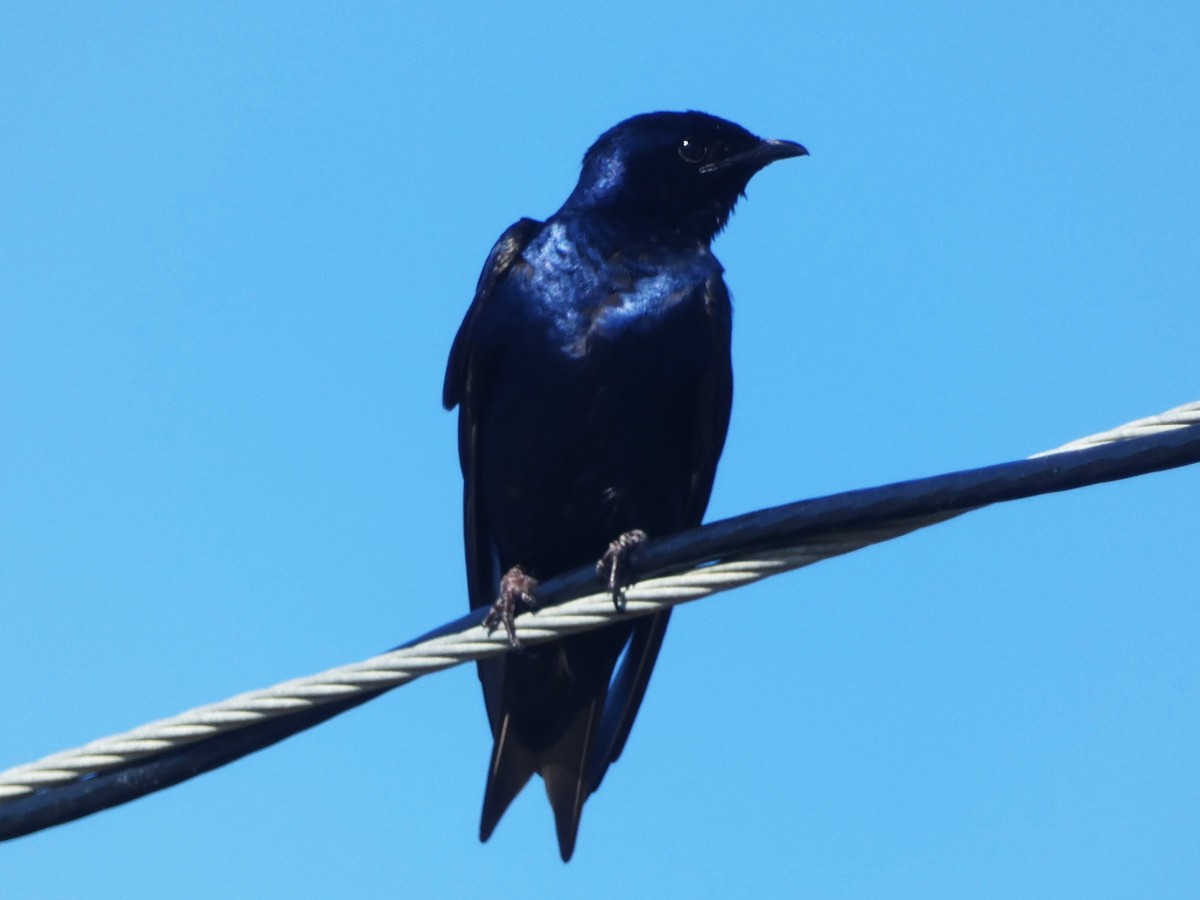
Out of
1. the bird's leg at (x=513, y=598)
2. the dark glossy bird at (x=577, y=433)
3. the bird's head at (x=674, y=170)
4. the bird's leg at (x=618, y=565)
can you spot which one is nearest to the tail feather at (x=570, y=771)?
the dark glossy bird at (x=577, y=433)

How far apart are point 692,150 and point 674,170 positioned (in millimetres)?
160

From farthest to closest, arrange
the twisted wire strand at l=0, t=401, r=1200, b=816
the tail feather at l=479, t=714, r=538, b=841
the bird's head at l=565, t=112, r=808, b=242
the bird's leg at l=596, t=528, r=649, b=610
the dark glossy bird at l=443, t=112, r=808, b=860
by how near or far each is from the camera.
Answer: the bird's head at l=565, t=112, r=808, b=242
the dark glossy bird at l=443, t=112, r=808, b=860
the tail feather at l=479, t=714, r=538, b=841
the bird's leg at l=596, t=528, r=649, b=610
the twisted wire strand at l=0, t=401, r=1200, b=816

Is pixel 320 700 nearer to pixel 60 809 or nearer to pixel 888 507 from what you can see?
pixel 60 809

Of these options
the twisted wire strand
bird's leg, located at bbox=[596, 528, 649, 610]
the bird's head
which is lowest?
the twisted wire strand

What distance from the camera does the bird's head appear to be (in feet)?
20.8

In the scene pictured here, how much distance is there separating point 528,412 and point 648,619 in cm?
81

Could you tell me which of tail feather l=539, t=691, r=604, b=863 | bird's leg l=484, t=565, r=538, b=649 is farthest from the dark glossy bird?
bird's leg l=484, t=565, r=538, b=649

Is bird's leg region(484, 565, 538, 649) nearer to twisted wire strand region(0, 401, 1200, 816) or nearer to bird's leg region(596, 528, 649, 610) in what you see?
bird's leg region(596, 528, 649, 610)

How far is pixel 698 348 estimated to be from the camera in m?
5.81

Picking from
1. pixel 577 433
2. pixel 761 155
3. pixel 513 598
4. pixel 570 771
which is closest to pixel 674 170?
pixel 761 155

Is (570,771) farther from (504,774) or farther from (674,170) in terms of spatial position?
(674,170)

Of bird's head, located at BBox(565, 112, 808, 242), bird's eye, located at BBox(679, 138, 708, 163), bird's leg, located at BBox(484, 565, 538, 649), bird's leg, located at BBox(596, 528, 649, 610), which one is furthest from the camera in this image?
bird's eye, located at BBox(679, 138, 708, 163)

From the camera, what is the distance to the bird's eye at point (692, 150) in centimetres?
659

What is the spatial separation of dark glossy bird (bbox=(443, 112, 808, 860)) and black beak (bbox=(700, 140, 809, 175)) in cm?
49
